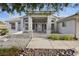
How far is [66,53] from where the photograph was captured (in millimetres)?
5750

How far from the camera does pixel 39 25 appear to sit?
5.74m

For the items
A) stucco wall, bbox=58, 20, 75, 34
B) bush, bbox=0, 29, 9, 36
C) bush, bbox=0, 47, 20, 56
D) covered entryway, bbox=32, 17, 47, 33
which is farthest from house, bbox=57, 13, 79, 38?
bush, bbox=0, 29, 9, 36

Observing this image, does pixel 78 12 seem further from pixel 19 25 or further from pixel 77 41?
pixel 19 25

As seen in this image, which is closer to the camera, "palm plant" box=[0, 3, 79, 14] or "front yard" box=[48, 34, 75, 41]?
"palm plant" box=[0, 3, 79, 14]

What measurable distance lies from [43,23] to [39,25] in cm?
11

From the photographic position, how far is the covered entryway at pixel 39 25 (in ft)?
18.8

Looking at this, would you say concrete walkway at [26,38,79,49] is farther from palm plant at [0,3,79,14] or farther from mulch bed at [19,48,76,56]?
palm plant at [0,3,79,14]

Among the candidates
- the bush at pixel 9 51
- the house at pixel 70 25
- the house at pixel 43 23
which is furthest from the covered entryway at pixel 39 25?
the bush at pixel 9 51

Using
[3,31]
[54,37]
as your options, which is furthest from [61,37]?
[3,31]

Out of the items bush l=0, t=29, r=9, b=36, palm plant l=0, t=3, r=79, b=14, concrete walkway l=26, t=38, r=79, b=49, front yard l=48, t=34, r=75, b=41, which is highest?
palm plant l=0, t=3, r=79, b=14

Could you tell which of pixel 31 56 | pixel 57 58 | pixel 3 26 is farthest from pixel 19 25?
pixel 57 58

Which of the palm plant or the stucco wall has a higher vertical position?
the palm plant

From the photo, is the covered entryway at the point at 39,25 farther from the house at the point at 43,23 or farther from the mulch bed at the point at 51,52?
the mulch bed at the point at 51,52

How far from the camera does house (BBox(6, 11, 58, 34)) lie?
573cm
